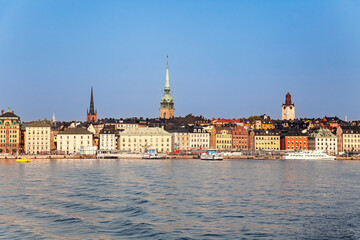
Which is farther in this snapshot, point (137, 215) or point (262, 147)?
point (262, 147)

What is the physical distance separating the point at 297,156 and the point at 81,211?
96.3 m

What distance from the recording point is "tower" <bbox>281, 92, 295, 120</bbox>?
190750 mm

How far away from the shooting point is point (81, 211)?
28469 millimetres

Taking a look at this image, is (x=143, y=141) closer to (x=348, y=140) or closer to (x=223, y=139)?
(x=223, y=139)

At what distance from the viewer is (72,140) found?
419ft

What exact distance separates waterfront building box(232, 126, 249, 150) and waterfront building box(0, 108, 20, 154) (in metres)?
52.7

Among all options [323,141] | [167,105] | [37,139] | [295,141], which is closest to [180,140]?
[295,141]

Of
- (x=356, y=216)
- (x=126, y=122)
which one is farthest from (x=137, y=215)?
(x=126, y=122)

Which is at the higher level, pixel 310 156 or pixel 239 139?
pixel 239 139

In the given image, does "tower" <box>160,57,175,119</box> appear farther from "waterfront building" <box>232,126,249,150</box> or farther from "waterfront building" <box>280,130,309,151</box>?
"waterfront building" <box>280,130,309,151</box>

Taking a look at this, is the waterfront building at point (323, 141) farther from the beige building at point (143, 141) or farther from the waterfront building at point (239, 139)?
the beige building at point (143, 141)

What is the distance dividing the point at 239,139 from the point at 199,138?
10.7 metres

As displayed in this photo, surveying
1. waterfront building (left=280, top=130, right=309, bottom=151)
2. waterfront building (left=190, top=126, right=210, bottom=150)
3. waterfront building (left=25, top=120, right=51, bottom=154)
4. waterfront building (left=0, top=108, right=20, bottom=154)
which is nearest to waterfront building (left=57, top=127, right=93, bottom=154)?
waterfront building (left=25, top=120, right=51, bottom=154)

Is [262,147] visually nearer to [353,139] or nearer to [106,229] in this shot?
[353,139]
